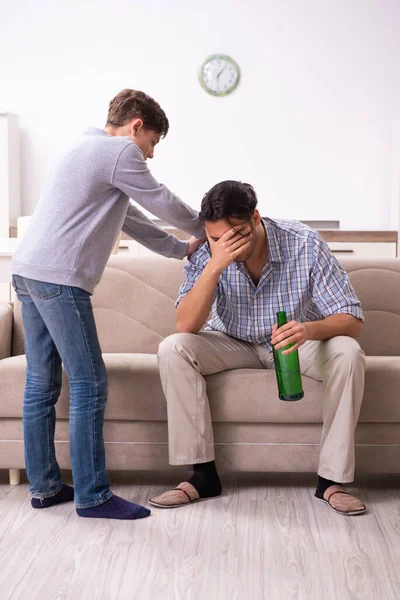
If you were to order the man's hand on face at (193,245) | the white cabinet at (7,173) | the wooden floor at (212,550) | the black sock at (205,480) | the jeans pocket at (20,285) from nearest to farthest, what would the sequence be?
1. the wooden floor at (212,550)
2. the jeans pocket at (20,285)
3. the black sock at (205,480)
4. the man's hand on face at (193,245)
5. the white cabinet at (7,173)

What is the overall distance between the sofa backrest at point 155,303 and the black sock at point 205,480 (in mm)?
662

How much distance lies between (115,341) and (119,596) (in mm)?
1313

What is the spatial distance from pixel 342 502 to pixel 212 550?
0.47m

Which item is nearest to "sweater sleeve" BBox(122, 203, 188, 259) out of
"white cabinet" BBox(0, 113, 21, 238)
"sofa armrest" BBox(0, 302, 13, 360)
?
"sofa armrest" BBox(0, 302, 13, 360)

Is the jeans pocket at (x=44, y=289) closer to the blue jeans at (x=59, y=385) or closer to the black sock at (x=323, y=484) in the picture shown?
the blue jeans at (x=59, y=385)

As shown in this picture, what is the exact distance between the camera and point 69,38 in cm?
591

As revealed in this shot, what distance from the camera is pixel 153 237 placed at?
98.6 inches

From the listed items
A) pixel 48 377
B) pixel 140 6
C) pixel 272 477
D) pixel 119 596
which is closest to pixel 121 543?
pixel 119 596

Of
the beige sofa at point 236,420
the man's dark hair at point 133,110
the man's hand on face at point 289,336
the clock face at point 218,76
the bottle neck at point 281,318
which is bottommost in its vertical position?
the beige sofa at point 236,420

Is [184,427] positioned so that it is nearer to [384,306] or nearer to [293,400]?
[293,400]

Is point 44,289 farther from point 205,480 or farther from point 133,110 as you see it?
point 205,480

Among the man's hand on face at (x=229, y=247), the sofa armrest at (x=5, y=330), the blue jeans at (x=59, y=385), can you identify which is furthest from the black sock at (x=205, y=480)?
the sofa armrest at (x=5, y=330)

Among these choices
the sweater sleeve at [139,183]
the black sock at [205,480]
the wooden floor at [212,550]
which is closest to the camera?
the wooden floor at [212,550]

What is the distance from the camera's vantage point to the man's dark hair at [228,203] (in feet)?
7.20
